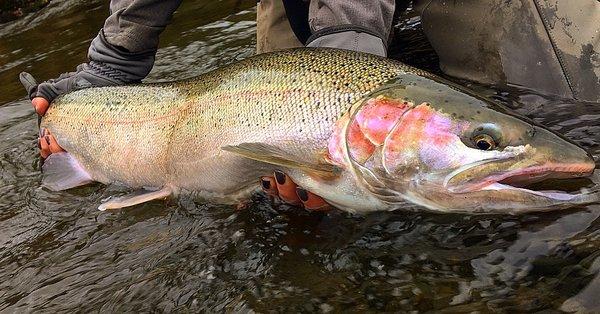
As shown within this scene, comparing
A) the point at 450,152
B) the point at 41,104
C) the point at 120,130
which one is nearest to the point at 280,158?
the point at 450,152

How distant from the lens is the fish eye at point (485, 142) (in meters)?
2.02

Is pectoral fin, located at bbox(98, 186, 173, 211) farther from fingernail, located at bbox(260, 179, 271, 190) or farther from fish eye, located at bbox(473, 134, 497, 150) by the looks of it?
fish eye, located at bbox(473, 134, 497, 150)

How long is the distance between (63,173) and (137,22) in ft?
3.04

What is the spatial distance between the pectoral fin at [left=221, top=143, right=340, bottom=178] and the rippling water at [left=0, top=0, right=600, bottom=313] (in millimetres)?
318

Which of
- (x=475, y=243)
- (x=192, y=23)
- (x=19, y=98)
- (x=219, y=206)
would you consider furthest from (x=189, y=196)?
(x=192, y=23)

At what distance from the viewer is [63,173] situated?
11.4 ft

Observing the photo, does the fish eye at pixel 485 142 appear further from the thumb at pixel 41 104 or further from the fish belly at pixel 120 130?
the thumb at pixel 41 104

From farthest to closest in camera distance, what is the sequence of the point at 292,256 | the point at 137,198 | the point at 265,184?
the point at 137,198 → the point at 265,184 → the point at 292,256

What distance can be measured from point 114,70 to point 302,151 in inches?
68.2

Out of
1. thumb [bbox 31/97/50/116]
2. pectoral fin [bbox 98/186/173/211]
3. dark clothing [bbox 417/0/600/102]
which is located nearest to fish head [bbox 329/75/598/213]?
pectoral fin [bbox 98/186/173/211]

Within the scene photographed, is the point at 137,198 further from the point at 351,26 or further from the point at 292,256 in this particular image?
the point at 351,26

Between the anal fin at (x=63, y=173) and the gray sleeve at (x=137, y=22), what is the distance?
27.5 inches

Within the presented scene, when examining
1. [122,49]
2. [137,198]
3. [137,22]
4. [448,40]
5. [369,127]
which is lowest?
[137,198]

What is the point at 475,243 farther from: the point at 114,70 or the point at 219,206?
the point at 114,70
